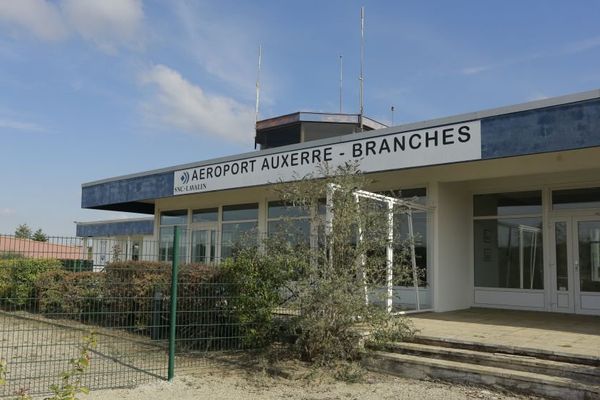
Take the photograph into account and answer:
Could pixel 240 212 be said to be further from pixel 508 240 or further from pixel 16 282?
pixel 16 282

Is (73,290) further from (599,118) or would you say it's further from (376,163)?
(599,118)

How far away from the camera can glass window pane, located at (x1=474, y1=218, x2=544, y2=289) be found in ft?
38.8

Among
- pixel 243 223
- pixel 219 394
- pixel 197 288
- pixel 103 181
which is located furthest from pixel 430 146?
pixel 103 181

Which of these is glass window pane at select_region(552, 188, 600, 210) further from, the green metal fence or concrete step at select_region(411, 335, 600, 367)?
the green metal fence

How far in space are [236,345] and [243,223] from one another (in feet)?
24.5

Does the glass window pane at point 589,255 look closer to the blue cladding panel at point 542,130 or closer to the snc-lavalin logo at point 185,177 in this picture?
the blue cladding panel at point 542,130

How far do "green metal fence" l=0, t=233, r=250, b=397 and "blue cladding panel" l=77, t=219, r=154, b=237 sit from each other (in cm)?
2417

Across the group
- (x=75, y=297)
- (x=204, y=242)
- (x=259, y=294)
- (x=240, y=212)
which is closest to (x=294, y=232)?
(x=259, y=294)

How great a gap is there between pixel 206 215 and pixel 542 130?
11.0 metres

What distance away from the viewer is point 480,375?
22.5ft

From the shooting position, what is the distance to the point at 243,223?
15.9 meters

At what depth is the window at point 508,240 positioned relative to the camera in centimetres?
1184

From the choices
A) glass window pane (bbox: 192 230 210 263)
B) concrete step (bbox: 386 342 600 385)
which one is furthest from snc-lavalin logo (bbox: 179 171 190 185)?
concrete step (bbox: 386 342 600 385)

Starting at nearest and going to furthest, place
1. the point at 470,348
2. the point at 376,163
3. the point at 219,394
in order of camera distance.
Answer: the point at 219,394
the point at 470,348
the point at 376,163
